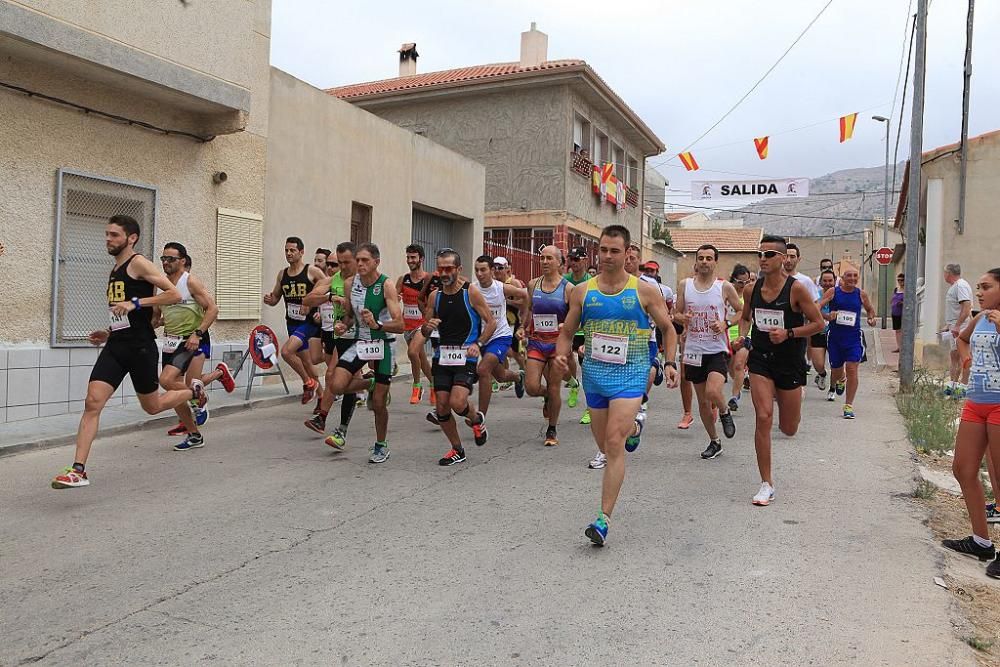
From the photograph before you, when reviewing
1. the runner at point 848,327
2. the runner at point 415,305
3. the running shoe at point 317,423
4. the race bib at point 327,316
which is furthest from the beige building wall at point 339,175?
the runner at point 848,327

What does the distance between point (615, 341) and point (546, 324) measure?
3.31 metres

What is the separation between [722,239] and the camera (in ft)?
182

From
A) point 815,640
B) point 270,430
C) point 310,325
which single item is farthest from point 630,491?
point 310,325

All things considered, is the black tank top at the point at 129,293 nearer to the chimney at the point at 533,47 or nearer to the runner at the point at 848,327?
the runner at the point at 848,327

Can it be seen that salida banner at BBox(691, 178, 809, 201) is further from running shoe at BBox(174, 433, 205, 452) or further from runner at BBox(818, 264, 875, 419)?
running shoe at BBox(174, 433, 205, 452)

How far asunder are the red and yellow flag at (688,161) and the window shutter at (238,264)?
44.0ft

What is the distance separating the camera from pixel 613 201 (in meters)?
27.2

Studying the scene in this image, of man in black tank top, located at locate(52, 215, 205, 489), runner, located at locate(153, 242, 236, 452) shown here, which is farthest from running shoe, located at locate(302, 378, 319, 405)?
man in black tank top, located at locate(52, 215, 205, 489)

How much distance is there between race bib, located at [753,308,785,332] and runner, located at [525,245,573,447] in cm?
244

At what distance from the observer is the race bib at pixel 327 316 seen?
9.57 metres

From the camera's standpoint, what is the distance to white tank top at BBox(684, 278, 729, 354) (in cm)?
783

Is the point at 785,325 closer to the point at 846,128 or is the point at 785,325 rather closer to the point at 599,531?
the point at 599,531

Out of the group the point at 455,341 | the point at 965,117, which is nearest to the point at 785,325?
the point at 455,341

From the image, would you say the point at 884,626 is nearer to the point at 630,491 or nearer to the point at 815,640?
the point at 815,640
